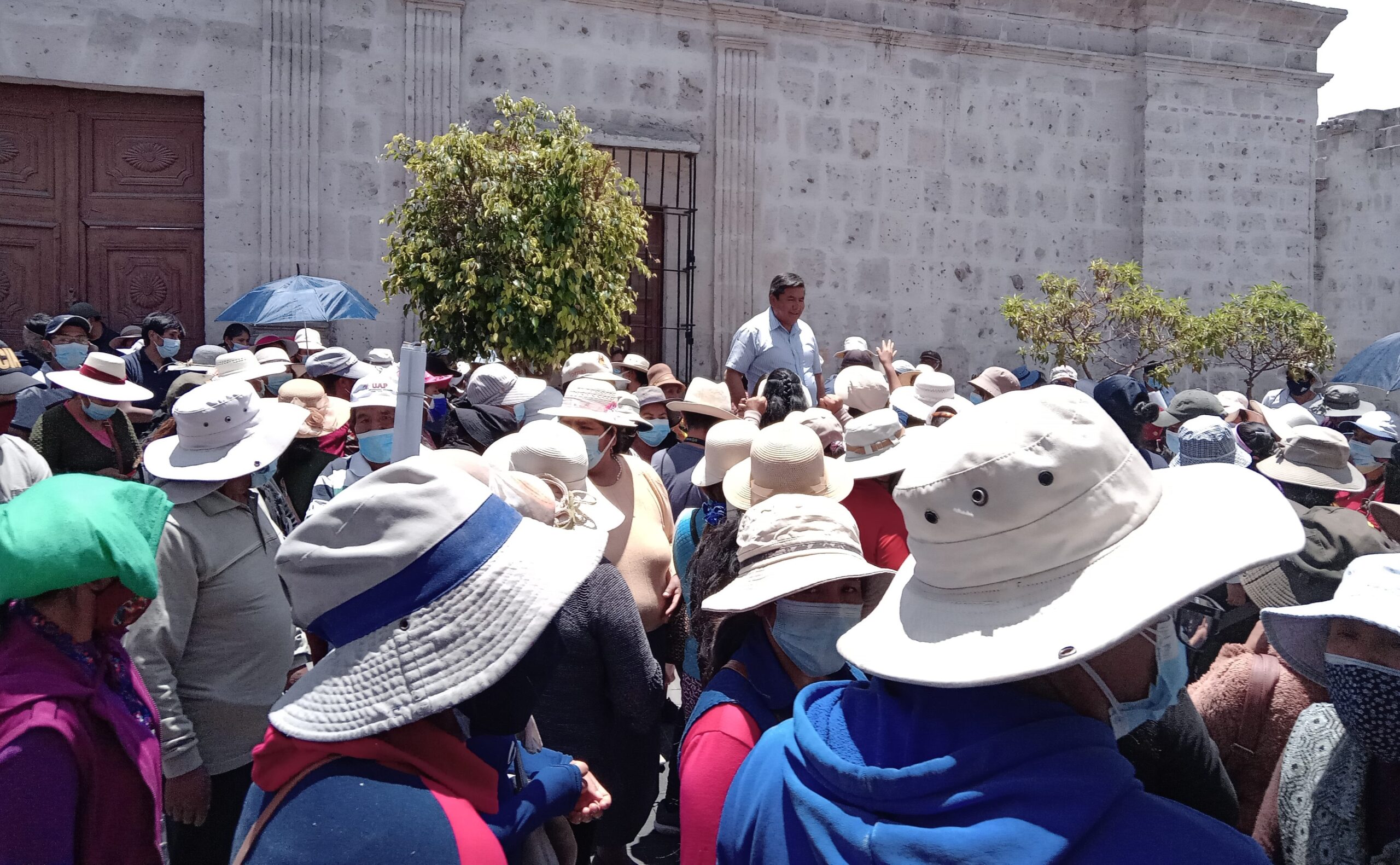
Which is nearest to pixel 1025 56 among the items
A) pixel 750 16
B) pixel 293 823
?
pixel 750 16

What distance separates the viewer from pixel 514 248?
9641 millimetres

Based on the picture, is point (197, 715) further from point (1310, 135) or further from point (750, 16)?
point (1310, 135)

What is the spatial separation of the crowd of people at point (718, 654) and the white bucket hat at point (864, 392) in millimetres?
2638

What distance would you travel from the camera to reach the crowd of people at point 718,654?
1.58 m

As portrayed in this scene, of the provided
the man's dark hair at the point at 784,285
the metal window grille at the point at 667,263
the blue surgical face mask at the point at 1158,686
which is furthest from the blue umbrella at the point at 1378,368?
the blue surgical face mask at the point at 1158,686

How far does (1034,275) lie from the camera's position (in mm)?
16359

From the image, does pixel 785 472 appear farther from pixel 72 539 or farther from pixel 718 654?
pixel 72 539

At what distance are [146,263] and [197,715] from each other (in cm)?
1059

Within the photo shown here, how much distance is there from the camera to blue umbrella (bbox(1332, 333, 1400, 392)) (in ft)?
37.7

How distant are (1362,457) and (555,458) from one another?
5.07 m

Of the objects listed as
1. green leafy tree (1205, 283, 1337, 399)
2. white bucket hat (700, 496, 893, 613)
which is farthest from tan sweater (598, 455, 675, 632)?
green leafy tree (1205, 283, 1337, 399)

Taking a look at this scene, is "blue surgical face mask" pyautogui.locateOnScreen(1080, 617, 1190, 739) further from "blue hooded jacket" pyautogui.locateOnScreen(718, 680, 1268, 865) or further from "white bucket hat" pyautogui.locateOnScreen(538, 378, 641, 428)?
"white bucket hat" pyautogui.locateOnScreen(538, 378, 641, 428)

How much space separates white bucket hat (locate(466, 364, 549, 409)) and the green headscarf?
4017 millimetres

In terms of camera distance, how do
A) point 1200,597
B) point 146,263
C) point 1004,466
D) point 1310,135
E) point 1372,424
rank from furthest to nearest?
point 1310,135 → point 146,263 → point 1372,424 → point 1200,597 → point 1004,466
